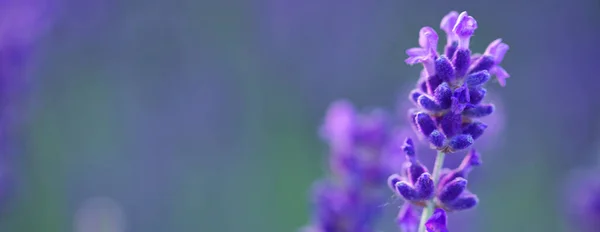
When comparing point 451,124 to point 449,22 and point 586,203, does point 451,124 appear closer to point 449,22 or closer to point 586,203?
point 449,22

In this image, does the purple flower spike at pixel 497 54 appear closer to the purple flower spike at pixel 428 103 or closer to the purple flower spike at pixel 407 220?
the purple flower spike at pixel 428 103

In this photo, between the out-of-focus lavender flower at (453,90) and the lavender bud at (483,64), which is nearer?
the out-of-focus lavender flower at (453,90)

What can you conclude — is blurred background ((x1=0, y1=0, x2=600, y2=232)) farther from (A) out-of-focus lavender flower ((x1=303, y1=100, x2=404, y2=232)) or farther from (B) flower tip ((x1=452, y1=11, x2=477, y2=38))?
(B) flower tip ((x1=452, y1=11, x2=477, y2=38))

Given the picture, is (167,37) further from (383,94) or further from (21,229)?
(21,229)

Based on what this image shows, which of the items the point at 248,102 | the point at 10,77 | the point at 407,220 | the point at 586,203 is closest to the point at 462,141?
the point at 407,220

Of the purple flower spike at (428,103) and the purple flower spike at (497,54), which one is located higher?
the purple flower spike at (497,54)

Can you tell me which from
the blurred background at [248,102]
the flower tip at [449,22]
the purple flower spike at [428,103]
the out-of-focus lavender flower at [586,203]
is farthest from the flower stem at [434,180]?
the blurred background at [248,102]

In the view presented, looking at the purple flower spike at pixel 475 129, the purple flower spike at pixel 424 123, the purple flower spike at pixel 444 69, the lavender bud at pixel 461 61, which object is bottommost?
the purple flower spike at pixel 424 123
